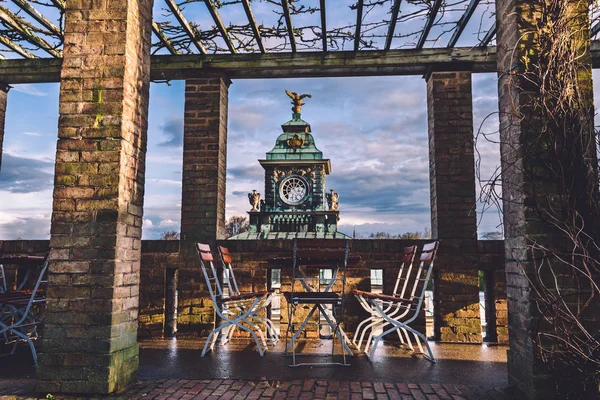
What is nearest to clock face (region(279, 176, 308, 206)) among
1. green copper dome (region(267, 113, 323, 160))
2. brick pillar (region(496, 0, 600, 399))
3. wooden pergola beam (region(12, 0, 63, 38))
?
green copper dome (region(267, 113, 323, 160))

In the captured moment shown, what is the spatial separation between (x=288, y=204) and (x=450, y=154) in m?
9.91

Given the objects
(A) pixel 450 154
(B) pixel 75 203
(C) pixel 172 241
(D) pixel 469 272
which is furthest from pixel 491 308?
(B) pixel 75 203

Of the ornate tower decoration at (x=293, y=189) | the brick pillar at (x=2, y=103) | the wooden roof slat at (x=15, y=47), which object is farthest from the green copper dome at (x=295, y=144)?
the wooden roof slat at (x=15, y=47)

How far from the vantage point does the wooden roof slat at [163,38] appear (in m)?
5.33

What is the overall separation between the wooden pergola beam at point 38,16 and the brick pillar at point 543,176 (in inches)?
181

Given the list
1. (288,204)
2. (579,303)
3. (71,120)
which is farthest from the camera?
(288,204)

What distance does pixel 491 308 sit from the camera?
17.4 feet

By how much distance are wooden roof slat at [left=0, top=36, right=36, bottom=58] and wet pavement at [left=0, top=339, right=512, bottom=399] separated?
142 inches

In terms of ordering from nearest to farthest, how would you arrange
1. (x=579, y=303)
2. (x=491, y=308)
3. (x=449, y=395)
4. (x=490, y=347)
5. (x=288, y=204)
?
(x=579, y=303)
(x=449, y=395)
(x=490, y=347)
(x=491, y=308)
(x=288, y=204)

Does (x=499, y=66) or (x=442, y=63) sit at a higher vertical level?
(x=442, y=63)

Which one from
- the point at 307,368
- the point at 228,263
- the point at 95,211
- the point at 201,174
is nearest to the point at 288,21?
the point at 201,174

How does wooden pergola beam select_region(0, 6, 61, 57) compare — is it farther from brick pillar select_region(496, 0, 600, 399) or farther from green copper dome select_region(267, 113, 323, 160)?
green copper dome select_region(267, 113, 323, 160)

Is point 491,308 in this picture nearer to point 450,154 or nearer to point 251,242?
point 450,154

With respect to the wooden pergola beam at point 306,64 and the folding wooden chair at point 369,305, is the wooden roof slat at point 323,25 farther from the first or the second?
the folding wooden chair at point 369,305
